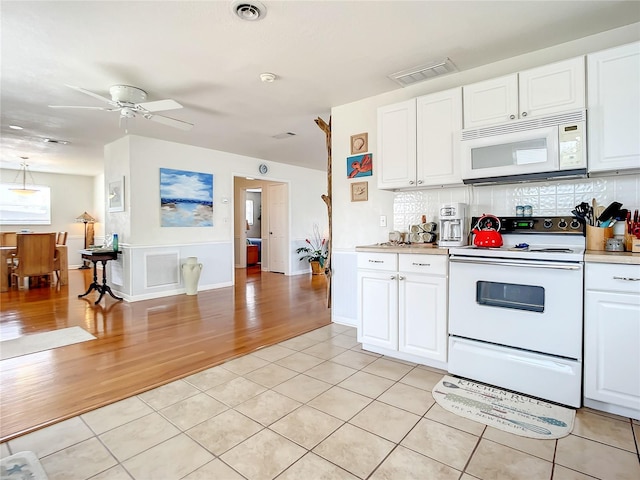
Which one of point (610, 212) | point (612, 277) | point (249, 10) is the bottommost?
point (612, 277)

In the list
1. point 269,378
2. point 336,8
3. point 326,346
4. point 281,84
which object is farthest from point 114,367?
point 336,8

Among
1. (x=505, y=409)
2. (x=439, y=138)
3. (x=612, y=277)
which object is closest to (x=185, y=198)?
(x=439, y=138)

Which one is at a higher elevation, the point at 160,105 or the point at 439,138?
the point at 160,105

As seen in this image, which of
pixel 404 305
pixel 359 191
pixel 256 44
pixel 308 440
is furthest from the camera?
pixel 359 191

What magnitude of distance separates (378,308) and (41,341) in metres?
3.36

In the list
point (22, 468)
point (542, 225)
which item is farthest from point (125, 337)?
point (542, 225)

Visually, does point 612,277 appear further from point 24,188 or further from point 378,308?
point 24,188

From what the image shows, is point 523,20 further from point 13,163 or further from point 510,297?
point 13,163

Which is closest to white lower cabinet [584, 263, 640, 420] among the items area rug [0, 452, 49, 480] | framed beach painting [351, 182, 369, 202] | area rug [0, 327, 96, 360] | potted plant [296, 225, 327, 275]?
framed beach painting [351, 182, 369, 202]

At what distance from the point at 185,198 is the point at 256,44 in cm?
370

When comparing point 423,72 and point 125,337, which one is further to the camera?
point 125,337

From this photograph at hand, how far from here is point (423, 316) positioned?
8.65 ft

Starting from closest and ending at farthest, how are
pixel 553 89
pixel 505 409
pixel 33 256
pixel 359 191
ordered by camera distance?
1. pixel 505 409
2. pixel 553 89
3. pixel 359 191
4. pixel 33 256

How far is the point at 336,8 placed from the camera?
2109mm
